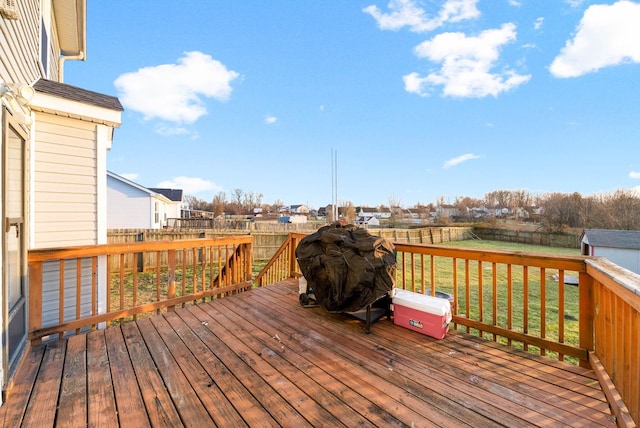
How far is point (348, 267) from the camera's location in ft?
8.71

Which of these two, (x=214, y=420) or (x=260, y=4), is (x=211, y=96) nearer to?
(x=260, y=4)

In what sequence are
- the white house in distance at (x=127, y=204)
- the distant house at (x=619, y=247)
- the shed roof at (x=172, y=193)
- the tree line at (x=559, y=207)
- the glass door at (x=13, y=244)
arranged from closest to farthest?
the glass door at (x=13, y=244)
the distant house at (x=619, y=247)
the white house in distance at (x=127, y=204)
the tree line at (x=559, y=207)
the shed roof at (x=172, y=193)

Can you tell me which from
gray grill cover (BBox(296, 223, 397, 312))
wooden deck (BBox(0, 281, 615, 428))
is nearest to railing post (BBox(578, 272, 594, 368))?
wooden deck (BBox(0, 281, 615, 428))

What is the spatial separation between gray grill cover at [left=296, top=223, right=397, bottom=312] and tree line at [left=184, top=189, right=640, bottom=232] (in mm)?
20474

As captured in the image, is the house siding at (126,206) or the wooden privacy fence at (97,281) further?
the house siding at (126,206)

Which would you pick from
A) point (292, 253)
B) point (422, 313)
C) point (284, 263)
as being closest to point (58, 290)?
point (292, 253)

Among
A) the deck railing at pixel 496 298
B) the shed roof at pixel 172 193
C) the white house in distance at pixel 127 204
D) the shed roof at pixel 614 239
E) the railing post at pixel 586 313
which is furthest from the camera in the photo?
the shed roof at pixel 172 193

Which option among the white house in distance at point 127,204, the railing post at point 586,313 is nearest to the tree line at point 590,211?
the railing post at point 586,313

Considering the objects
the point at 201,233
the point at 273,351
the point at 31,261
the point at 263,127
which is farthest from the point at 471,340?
the point at 263,127

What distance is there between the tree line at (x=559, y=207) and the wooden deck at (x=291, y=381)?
21.1 m

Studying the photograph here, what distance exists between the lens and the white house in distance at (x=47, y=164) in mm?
2188

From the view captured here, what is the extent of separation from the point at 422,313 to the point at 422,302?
106 millimetres

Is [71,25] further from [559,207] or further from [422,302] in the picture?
[559,207]

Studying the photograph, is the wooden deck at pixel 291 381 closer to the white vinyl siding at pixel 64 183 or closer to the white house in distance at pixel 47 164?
the white house in distance at pixel 47 164
